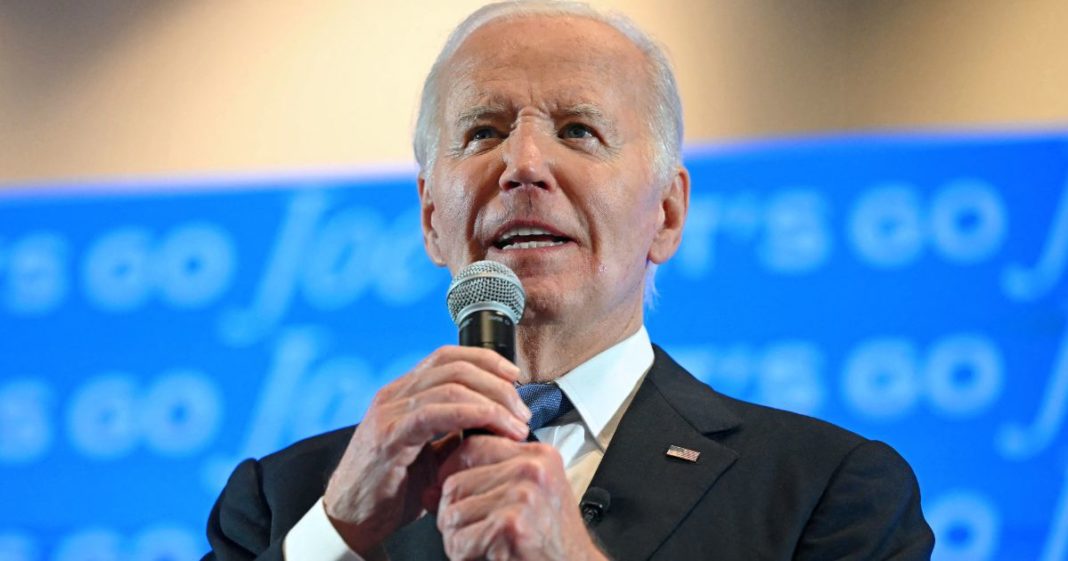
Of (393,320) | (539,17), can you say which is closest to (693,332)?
(393,320)

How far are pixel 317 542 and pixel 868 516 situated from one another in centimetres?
79

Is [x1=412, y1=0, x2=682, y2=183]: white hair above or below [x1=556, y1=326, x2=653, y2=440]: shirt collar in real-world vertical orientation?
above

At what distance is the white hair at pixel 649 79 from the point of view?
2277 mm

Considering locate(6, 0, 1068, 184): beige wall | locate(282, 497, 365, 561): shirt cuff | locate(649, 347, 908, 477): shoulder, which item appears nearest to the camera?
locate(282, 497, 365, 561): shirt cuff

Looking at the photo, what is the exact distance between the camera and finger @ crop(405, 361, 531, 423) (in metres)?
1.47

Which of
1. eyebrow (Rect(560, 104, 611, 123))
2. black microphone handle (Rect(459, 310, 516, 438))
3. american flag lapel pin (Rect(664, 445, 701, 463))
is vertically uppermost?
eyebrow (Rect(560, 104, 611, 123))

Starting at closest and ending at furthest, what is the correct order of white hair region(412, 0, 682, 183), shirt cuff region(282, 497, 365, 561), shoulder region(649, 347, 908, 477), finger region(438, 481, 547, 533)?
finger region(438, 481, 547, 533), shirt cuff region(282, 497, 365, 561), shoulder region(649, 347, 908, 477), white hair region(412, 0, 682, 183)

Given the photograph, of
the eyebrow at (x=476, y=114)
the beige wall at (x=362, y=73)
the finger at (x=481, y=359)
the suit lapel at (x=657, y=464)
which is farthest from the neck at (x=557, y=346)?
the beige wall at (x=362, y=73)

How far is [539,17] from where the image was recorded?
7.41 feet

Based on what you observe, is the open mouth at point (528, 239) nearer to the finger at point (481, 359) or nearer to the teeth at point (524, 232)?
the teeth at point (524, 232)

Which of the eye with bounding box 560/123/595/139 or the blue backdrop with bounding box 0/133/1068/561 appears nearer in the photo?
the eye with bounding box 560/123/595/139

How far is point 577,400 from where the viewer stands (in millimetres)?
2092

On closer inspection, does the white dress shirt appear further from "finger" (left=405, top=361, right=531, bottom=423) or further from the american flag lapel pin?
"finger" (left=405, top=361, right=531, bottom=423)

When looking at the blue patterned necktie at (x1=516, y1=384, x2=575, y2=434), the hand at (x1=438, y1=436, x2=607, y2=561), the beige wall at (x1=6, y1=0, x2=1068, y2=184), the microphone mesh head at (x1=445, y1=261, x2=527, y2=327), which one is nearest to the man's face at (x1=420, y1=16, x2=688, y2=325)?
the blue patterned necktie at (x1=516, y1=384, x2=575, y2=434)
